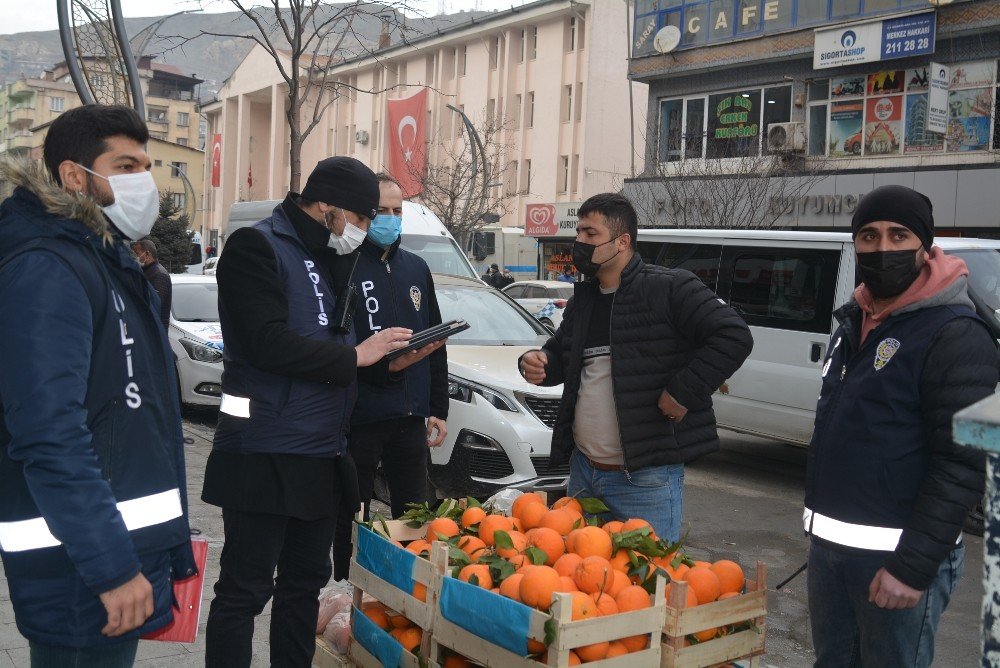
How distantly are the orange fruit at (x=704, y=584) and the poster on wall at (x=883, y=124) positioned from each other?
21899 mm

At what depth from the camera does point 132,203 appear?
245cm

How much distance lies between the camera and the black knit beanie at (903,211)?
9.61 ft

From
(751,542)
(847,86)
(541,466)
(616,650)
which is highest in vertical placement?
(847,86)

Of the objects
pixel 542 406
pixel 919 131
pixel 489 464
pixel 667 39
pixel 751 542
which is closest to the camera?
pixel 489 464

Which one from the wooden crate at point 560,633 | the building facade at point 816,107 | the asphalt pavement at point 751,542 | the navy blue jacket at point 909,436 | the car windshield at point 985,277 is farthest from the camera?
the building facade at point 816,107

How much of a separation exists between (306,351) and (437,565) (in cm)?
82

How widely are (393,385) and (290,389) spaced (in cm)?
109

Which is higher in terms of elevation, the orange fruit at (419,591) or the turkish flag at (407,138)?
the turkish flag at (407,138)

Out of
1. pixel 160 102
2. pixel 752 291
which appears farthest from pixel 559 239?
pixel 160 102

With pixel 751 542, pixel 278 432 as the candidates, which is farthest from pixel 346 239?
pixel 751 542

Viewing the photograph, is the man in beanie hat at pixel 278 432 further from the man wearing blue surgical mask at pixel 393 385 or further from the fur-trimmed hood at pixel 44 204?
the fur-trimmed hood at pixel 44 204

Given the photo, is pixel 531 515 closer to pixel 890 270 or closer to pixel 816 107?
pixel 890 270

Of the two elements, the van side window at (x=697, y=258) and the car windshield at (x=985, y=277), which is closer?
the car windshield at (x=985, y=277)

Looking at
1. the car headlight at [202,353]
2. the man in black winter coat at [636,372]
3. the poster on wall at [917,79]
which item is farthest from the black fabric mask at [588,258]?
the poster on wall at [917,79]
